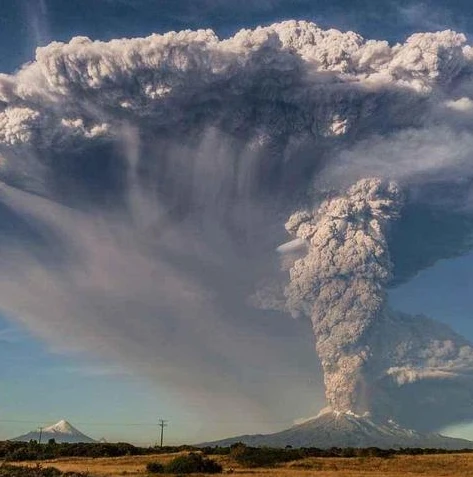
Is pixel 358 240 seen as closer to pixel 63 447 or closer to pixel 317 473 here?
pixel 63 447

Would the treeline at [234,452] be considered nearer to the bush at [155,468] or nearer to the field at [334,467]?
the field at [334,467]

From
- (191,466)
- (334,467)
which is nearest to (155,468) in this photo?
(191,466)

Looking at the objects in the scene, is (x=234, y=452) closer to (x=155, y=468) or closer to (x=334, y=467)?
(x=155, y=468)

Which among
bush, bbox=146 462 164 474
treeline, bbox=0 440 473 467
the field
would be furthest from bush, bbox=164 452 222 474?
treeline, bbox=0 440 473 467

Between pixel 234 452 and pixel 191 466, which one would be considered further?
pixel 234 452

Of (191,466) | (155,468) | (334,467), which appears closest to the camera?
(191,466)

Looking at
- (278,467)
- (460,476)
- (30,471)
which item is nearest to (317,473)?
(278,467)
